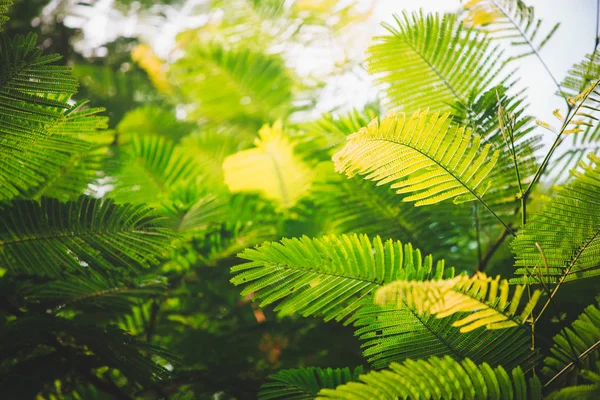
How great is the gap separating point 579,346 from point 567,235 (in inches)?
4.9

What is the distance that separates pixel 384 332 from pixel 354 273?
0.28 ft

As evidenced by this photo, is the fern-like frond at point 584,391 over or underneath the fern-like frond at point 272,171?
over

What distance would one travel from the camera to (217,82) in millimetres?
1393

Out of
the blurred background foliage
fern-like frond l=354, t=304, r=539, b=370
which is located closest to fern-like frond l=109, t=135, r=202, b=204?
the blurred background foliage

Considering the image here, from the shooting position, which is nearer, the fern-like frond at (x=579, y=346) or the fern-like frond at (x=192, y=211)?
the fern-like frond at (x=579, y=346)

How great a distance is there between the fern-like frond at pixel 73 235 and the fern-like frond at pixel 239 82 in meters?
0.84

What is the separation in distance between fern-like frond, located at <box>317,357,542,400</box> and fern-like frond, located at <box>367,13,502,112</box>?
448 millimetres

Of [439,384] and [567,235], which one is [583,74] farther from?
[439,384]

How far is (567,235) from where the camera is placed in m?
0.49

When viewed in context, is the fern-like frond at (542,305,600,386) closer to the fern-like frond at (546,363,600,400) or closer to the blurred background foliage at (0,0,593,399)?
the fern-like frond at (546,363,600,400)

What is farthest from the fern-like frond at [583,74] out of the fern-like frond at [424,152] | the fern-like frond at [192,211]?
the fern-like frond at [192,211]

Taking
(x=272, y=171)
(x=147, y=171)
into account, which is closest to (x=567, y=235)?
(x=272, y=171)

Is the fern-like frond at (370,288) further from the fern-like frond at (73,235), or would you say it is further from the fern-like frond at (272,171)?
the fern-like frond at (272,171)

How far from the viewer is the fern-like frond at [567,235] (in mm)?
484
